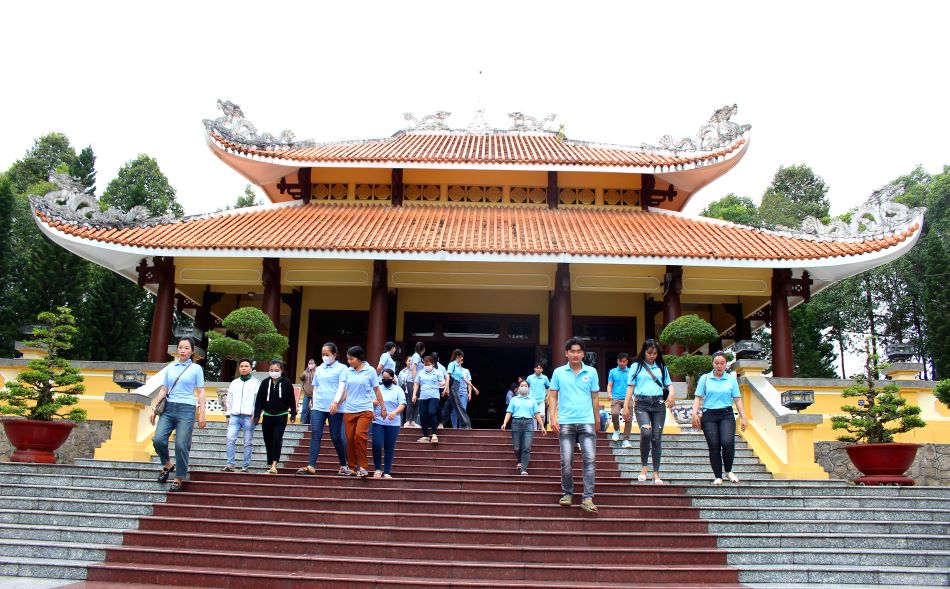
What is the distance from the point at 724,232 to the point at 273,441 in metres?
11.3

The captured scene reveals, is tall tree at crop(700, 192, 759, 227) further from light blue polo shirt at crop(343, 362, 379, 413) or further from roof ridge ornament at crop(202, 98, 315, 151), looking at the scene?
light blue polo shirt at crop(343, 362, 379, 413)

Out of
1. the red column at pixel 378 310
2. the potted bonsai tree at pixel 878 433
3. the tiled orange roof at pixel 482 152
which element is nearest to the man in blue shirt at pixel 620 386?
the potted bonsai tree at pixel 878 433

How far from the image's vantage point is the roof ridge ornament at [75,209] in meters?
15.1

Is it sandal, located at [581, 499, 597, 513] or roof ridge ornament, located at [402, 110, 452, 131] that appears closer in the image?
sandal, located at [581, 499, 597, 513]

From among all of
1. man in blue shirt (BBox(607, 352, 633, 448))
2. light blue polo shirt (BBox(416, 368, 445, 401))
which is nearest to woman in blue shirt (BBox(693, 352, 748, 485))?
man in blue shirt (BBox(607, 352, 633, 448))

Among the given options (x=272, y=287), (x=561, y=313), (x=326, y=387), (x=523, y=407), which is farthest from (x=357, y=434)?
(x=272, y=287)

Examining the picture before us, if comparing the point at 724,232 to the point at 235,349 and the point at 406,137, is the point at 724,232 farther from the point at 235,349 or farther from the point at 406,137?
the point at 235,349

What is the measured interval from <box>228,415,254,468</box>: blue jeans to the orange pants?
1.32 m

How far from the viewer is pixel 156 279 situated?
1566 centimetres

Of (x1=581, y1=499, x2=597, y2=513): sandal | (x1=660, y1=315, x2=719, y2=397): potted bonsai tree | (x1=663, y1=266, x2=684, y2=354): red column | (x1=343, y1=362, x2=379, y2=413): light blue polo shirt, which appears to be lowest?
(x1=581, y1=499, x2=597, y2=513): sandal

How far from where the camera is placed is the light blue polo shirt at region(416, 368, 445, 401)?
10250mm

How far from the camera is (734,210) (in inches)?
1427

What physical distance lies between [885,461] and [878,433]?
0.62 meters

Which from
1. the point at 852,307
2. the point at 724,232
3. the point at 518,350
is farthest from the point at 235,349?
the point at 852,307
